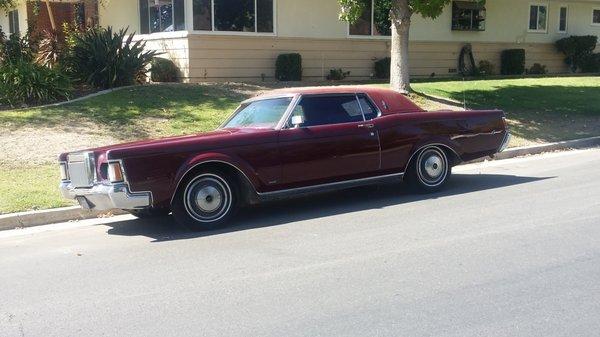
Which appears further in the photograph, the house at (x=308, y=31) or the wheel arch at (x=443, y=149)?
the house at (x=308, y=31)

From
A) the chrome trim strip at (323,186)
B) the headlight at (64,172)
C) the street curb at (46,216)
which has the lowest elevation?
the street curb at (46,216)

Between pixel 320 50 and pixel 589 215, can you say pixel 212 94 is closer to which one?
pixel 320 50

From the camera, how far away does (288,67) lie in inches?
790

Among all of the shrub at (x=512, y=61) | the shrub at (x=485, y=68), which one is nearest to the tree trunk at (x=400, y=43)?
the shrub at (x=485, y=68)

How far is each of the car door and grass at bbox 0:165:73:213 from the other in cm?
317

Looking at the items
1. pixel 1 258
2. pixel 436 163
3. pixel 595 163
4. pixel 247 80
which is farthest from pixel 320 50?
pixel 1 258

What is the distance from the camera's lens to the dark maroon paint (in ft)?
23.8

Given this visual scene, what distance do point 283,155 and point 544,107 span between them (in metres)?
11.3

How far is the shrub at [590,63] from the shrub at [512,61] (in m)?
3.76

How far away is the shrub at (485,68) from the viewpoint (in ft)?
82.4

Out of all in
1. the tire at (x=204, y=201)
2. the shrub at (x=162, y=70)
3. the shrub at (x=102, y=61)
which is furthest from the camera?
the shrub at (x=162, y=70)

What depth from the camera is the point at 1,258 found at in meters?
6.74

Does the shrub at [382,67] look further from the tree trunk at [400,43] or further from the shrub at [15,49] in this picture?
the shrub at [15,49]

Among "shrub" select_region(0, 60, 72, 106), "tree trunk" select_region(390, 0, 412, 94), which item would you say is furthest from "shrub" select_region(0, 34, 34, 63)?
"tree trunk" select_region(390, 0, 412, 94)
